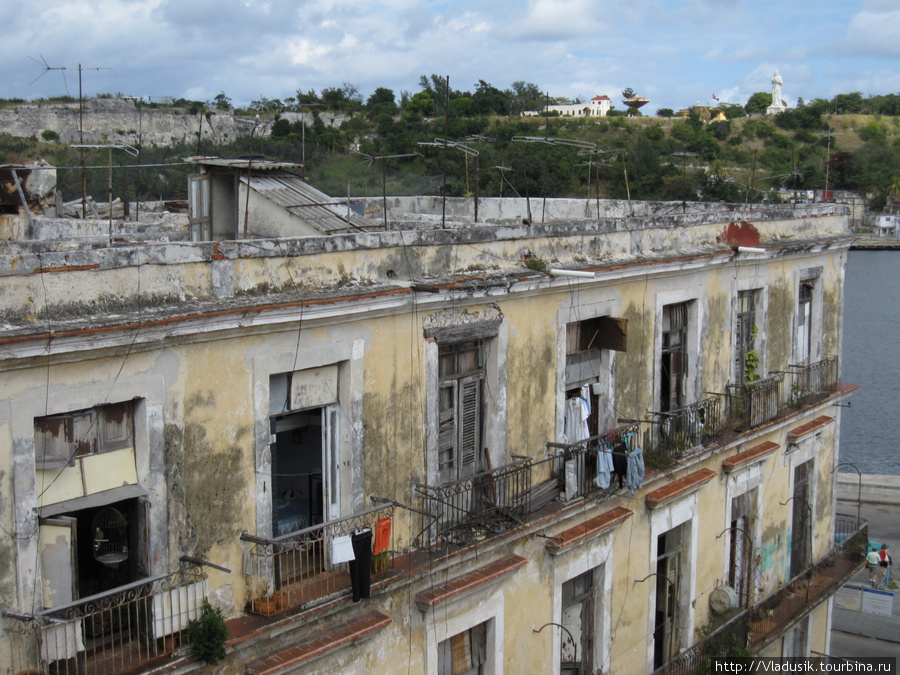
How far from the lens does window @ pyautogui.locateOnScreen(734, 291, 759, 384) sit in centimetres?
1606

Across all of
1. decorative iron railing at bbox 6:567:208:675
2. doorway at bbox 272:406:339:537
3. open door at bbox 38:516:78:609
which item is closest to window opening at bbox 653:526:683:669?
doorway at bbox 272:406:339:537

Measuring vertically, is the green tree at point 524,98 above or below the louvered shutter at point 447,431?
above

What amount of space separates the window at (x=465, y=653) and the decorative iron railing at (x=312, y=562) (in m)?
1.55

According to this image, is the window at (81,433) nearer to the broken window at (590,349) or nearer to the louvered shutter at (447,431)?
the louvered shutter at (447,431)

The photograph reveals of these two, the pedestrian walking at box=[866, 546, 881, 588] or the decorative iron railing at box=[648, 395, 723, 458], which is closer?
the decorative iron railing at box=[648, 395, 723, 458]

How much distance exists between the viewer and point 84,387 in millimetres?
7262

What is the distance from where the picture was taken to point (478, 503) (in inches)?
432

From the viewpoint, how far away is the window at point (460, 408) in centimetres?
1078

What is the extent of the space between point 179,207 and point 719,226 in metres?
10.9

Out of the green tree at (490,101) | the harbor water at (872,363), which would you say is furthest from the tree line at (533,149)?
the harbor water at (872,363)

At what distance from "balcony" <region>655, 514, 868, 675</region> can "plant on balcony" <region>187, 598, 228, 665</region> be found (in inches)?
319

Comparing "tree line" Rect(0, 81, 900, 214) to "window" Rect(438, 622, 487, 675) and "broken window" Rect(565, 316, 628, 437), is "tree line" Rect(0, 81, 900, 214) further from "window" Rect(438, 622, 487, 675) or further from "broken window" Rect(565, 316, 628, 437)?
"window" Rect(438, 622, 487, 675)

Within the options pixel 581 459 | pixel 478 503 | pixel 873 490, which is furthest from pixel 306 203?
pixel 873 490

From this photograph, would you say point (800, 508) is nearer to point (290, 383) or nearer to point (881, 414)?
point (290, 383)
